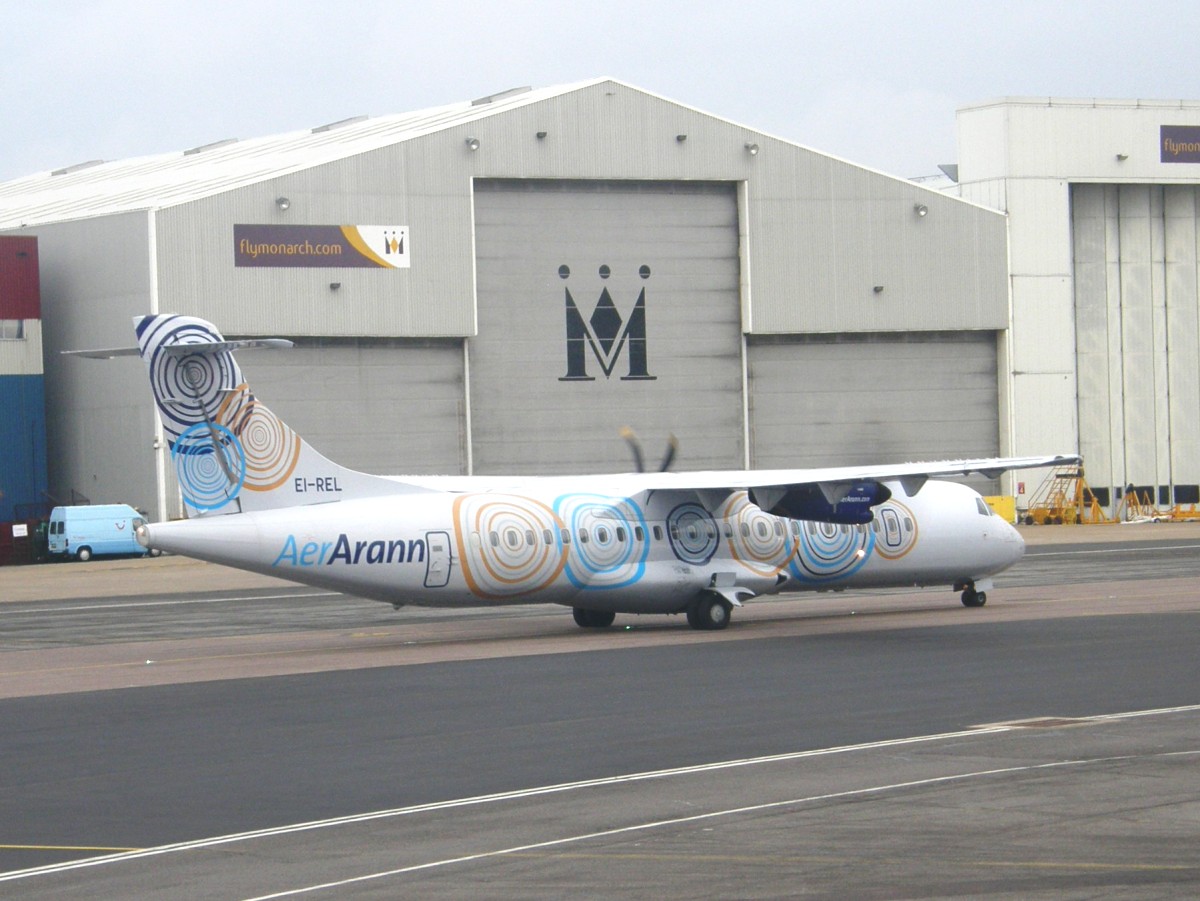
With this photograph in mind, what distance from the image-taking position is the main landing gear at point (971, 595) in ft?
115

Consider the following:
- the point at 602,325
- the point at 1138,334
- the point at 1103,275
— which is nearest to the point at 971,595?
the point at 602,325

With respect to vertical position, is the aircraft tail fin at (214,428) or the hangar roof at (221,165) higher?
the hangar roof at (221,165)

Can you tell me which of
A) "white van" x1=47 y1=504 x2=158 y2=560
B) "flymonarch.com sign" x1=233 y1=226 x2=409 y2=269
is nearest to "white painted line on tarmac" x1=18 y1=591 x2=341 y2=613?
"white van" x1=47 y1=504 x2=158 y2=560

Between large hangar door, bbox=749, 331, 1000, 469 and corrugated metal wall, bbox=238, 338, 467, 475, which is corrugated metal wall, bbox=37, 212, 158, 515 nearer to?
corrugated metal wall, bbox=238, 338, 467, 475

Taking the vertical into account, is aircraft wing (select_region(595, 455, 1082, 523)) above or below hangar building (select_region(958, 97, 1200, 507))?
below

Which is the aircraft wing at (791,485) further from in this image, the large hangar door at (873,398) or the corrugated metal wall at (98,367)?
the large hangar door at (873,398)

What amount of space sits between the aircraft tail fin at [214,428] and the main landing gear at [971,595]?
14656 millimetres

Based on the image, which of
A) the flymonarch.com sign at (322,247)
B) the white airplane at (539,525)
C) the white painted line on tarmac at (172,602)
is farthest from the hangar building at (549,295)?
the white airplane at (539,525)

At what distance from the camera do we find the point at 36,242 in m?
64.9

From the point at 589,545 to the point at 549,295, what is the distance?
37.2 meters

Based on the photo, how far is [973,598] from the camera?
115 feet

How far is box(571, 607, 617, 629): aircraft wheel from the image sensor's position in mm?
31766

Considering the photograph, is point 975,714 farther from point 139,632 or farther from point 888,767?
point 139,632

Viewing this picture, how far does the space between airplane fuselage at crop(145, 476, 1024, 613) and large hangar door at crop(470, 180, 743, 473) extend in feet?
103
